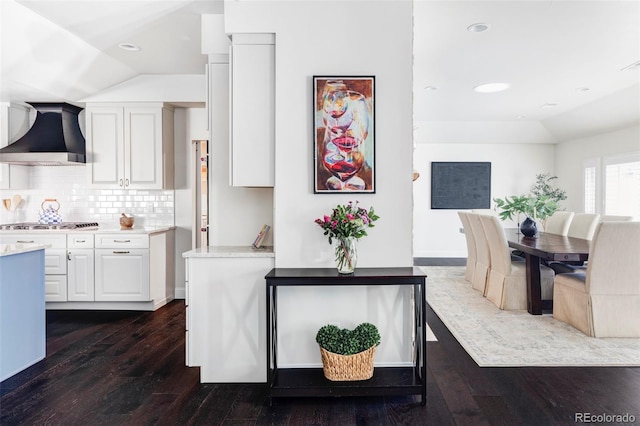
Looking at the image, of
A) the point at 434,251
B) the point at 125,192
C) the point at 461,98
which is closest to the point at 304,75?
the point at 125,192

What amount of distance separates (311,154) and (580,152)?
659 cm

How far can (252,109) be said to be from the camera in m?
2.77

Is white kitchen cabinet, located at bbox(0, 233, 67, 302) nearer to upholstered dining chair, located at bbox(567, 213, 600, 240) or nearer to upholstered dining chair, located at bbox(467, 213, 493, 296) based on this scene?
upholstered dining chair, located at bbox(467, 213, 493, 296)

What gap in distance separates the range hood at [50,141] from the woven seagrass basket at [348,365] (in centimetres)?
371

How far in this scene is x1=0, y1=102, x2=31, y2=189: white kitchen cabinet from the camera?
4520 mm

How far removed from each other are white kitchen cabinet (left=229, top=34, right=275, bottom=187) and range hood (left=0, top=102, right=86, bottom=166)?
2.73m

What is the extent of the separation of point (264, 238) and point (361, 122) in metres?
1.17

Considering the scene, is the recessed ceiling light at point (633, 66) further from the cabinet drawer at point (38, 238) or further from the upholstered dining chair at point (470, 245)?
the cabinet drawer at point (38, 238)

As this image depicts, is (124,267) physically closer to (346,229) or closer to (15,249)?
(15,249)

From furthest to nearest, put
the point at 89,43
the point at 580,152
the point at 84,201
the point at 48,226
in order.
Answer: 1. the point at 580,152
2. the point at 84,201
3. the point at 48,226
4. the point at 89,43

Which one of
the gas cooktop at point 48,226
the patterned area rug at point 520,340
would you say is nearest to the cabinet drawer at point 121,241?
the gas cooktop at point 48,226

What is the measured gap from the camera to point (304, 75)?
271 centimetres

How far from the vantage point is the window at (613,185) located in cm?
602

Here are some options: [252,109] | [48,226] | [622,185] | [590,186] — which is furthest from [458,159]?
[48,226]
